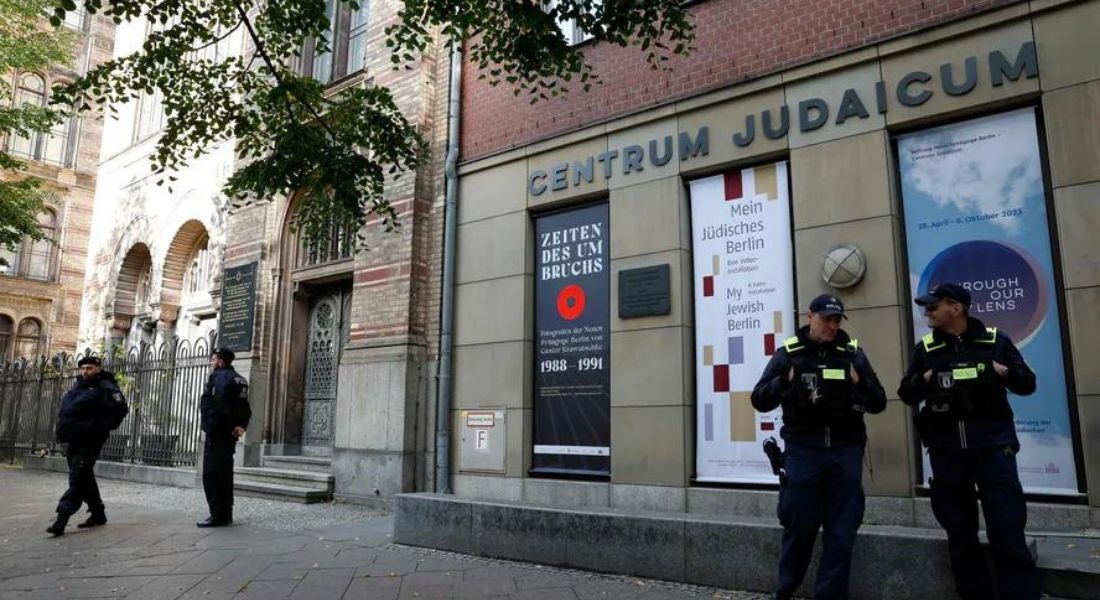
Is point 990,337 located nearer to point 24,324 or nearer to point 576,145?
point 576,145

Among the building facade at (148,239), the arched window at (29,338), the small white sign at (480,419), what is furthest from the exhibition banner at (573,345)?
the arched window at (29,338)

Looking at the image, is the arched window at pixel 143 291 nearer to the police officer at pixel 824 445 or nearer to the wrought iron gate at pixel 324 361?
the wrought iron gate at pixel 324 361

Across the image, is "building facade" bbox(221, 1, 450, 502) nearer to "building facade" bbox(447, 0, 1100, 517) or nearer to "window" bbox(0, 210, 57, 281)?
"building facade" bbox(447, 0, 1100, 517)

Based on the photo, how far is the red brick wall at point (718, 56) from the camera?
6965 millimetres

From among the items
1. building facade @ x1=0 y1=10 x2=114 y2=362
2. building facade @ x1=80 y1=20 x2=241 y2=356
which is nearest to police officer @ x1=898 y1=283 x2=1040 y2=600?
building facade @ x1=80 y1=20 x2=241 y2=356

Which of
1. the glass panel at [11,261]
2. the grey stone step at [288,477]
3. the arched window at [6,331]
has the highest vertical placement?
the glass panel at [11,261]

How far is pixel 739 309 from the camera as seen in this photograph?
759cm

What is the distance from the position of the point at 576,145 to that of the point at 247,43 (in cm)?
792

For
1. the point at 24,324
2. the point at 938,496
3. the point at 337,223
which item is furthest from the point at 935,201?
the point at 24,324

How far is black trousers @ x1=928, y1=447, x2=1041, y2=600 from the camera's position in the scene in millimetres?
3965

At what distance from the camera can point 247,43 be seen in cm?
1355

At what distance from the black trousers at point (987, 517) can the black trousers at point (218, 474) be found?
22.4 feet

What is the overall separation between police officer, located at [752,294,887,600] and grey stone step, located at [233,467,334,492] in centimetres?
741

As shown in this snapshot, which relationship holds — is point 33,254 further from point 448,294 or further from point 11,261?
point 448,294
